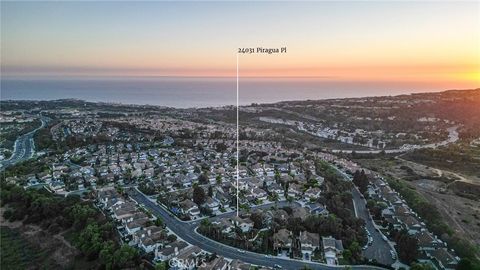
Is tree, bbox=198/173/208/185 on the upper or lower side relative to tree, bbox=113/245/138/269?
upper

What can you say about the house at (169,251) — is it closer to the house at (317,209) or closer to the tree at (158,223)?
the tree at (158,223)

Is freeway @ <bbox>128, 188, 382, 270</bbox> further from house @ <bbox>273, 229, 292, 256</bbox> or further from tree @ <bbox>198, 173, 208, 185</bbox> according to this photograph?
tree @ <bbox>198, 173, 208, 185</bbox>

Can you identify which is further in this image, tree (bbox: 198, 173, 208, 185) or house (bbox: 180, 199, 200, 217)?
tree (bbox: 198, 173, 208, 185)

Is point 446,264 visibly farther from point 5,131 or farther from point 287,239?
point 5,131

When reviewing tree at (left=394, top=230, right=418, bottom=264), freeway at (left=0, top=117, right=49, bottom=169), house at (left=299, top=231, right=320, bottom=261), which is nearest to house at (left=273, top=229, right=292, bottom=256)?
house at (left=299, top=231, right=320, bottom=261)

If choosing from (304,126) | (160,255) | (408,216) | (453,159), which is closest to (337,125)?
(304,126)

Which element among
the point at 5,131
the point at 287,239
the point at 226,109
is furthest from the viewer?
the point at 226,109

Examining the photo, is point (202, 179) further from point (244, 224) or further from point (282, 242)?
point (282, 242)
